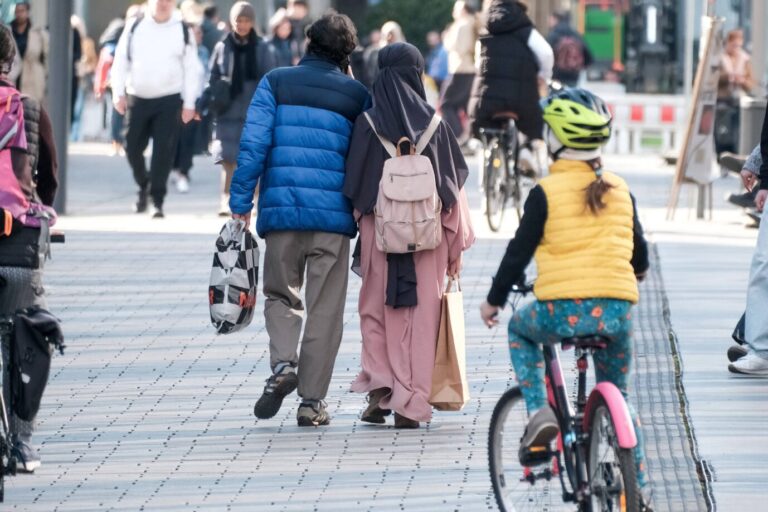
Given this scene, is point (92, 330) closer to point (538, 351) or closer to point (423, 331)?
point (423, 331)

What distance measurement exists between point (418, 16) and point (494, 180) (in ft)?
78.9

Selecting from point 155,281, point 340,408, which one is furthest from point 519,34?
point 340,408

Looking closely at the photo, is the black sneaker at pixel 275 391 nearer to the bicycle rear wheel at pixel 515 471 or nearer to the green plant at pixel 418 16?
the bicycle rear wheel at pixel 515 471

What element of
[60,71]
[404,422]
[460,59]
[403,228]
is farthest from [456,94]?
[403,228]

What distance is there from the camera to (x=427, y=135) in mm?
8188

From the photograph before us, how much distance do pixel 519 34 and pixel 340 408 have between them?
7284 mm

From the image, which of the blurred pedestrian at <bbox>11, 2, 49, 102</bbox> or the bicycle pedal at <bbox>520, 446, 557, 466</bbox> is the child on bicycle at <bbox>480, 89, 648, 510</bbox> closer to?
the bicycle pedal at <bbox>520, 446, 557, 466</bbox>

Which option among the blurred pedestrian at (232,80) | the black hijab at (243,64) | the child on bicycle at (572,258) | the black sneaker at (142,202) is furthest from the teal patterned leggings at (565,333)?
the black sneaker at (142,202)

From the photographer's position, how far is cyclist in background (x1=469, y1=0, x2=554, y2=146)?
15.5 m

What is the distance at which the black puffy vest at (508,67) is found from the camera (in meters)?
15.5

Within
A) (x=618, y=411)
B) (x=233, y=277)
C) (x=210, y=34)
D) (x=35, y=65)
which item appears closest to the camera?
(x=618, y=411)

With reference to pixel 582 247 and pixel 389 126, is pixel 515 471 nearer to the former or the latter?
pixel 582 247

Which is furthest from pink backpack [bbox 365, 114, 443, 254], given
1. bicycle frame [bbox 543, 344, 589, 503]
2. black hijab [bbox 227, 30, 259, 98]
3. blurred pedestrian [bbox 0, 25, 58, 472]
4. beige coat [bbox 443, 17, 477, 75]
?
beige coat [bbox 443, 17, 477, 75]

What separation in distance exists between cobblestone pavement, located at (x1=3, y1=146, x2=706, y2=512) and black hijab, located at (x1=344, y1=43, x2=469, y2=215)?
1.04 meters
